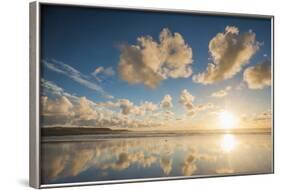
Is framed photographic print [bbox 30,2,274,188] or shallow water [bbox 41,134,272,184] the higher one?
framed photographic print [bbox 30,2,274,188]

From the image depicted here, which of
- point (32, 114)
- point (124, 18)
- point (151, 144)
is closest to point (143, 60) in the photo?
point (124, 18)

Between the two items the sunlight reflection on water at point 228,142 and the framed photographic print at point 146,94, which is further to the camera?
the sunlight reflection on water at point 228,142

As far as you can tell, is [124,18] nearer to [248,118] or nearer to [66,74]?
[66,74]

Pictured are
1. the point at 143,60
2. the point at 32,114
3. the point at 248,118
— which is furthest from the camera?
the point at 248,118

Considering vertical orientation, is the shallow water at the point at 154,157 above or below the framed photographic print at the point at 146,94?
below

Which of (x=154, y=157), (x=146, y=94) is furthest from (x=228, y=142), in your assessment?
(x=146, y=94)

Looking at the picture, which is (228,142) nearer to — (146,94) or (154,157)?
(154,157)
